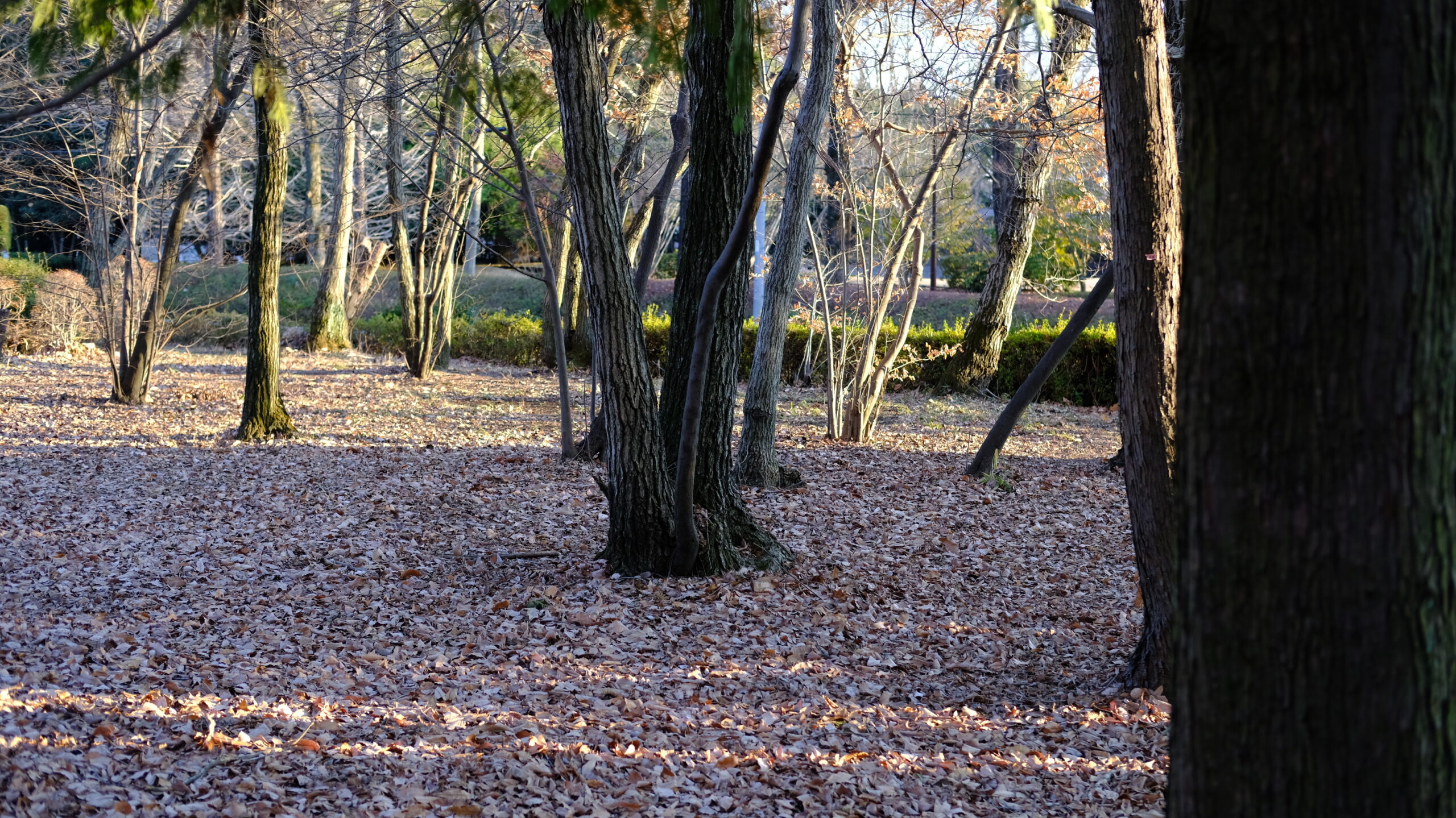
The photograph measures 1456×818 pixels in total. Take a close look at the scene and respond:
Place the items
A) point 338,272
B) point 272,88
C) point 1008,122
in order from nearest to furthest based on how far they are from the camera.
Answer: point 272,88, point 1008,122, point 338,272

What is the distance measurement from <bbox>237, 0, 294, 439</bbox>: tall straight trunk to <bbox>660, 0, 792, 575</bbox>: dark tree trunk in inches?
169

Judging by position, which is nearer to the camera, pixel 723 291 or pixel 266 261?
pixel 723 291

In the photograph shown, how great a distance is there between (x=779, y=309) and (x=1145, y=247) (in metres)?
4.06

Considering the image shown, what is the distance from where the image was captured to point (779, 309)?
7297 mm

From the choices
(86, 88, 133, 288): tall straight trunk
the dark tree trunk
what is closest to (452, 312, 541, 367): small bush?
(86, 88, 133, 288): tall straight trunk

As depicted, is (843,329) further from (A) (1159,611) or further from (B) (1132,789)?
(B) (1132,789)

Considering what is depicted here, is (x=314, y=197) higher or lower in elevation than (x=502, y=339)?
higher

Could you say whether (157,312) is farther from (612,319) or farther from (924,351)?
(924,351)

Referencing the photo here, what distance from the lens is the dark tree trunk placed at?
4809mm

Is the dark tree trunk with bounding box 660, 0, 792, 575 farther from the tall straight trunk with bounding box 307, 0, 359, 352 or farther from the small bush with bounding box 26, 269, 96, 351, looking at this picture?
the small bush with bounding box 26, 269, 96, 351

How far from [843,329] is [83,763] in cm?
709

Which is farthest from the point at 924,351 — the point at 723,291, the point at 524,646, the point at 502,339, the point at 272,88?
the point at 524,646

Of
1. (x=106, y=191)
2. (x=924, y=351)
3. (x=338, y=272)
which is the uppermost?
(x=106, y=191)

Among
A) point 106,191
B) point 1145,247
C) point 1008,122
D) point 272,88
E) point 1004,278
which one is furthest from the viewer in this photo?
A: point 1004,278
